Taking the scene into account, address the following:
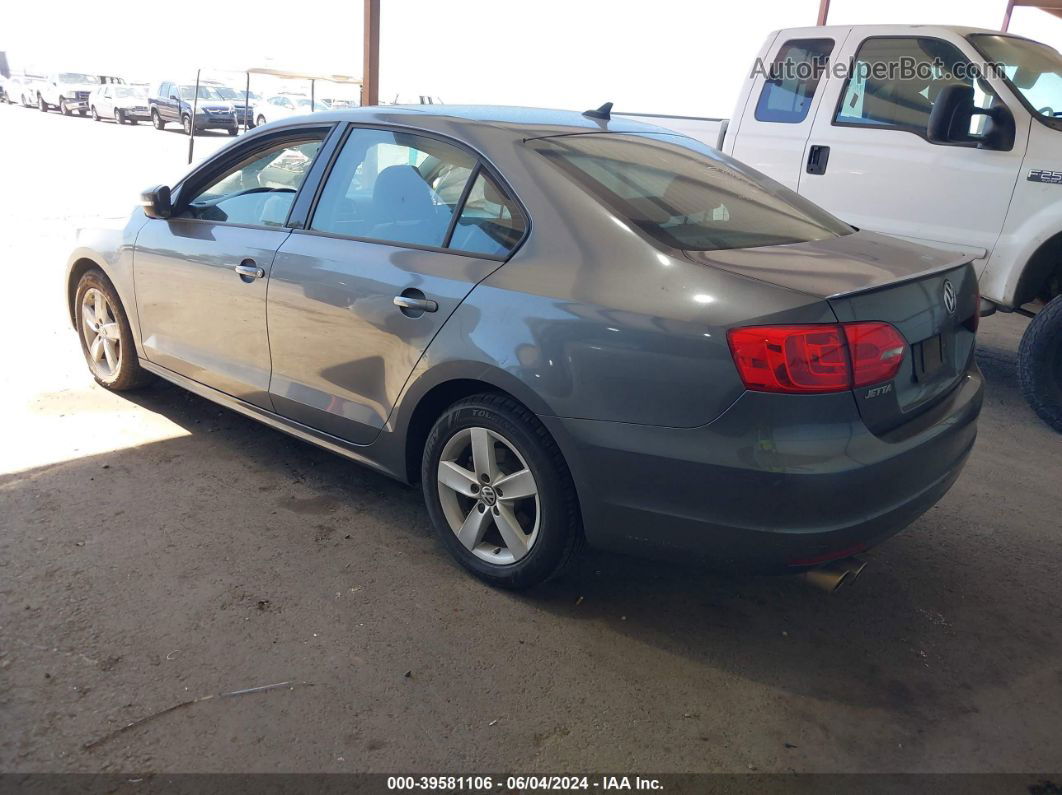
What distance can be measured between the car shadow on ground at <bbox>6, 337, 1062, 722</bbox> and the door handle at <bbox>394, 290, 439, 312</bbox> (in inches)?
37.9

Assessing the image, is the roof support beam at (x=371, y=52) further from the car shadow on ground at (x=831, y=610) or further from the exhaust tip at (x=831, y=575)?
the exhaust tip at (x=831, y=575)

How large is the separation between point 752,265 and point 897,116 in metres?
3.58

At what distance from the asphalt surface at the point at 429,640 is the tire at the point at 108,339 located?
21.7 inches

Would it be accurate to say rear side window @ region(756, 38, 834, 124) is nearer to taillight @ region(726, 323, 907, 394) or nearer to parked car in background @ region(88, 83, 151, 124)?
taillight @ region(726, 323, 907, 394)

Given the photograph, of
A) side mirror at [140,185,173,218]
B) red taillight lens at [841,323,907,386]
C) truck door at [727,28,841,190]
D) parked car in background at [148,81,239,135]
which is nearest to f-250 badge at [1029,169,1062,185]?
truck door at [727,28,841,190]

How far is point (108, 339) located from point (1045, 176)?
5218 mm

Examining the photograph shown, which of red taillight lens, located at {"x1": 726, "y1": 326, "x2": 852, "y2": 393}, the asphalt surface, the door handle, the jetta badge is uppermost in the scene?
the jetta badge

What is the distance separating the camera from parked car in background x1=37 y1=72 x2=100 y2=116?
36.2m

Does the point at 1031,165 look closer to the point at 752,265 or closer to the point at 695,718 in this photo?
the point at 752,265

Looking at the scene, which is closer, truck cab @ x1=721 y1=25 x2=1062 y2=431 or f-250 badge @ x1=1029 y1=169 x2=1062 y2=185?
f-250 badge @ x1=1029 y1=169 x2=1062 y2=185

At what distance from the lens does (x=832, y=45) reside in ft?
19.1

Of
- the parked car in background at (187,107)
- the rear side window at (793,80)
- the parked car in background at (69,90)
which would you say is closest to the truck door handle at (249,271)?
the rear side window at (793,80)

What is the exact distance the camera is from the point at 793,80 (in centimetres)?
602

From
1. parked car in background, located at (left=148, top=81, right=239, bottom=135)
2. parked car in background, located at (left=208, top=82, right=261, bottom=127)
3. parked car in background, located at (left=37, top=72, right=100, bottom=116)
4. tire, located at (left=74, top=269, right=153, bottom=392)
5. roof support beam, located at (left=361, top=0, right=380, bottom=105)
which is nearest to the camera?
tire, located at (left=74, top=269, right=153, bottom=392)
